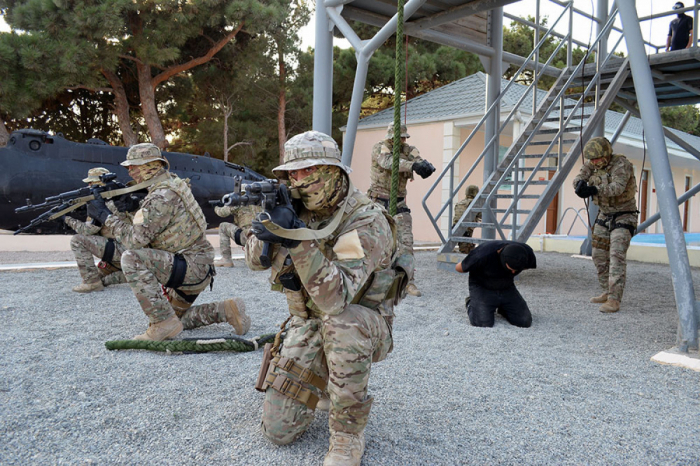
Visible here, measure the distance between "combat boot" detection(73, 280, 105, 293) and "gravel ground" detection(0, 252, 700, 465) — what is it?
84cm

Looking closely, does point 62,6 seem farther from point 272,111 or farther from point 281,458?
point 281,458

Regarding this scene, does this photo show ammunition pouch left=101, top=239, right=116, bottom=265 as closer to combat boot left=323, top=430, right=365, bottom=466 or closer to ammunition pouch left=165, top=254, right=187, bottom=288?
ammunition pouch left=165, top=254, right=187, bottom=288

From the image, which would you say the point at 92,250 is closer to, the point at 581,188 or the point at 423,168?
the point at 423,168

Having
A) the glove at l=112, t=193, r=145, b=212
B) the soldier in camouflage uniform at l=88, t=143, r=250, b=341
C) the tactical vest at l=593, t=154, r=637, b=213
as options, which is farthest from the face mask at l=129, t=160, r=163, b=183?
the tactical vest at l=593, t=154, r=637, b=213

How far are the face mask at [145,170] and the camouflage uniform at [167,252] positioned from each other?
0.04 meters

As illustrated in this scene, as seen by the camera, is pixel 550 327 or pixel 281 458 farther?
pixel 550 327

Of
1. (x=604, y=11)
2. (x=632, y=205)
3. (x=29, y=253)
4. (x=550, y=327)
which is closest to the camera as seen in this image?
(x=550, y=327)

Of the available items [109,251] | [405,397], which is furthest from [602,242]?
[109,251]

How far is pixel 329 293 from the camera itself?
7.09 ft

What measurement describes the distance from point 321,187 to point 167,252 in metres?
2.17

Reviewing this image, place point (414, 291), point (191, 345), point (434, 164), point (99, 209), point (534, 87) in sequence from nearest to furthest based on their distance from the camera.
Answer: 1. point (191, 345)
2. point (99, 209)
3. point (414, 291)
4. point (534, 87)
5. point (434, 164)

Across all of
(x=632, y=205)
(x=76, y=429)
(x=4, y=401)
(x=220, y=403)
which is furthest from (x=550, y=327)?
(x=4, y=401)

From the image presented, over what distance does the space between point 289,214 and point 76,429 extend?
159cm

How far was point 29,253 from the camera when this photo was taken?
1001 centimetres
